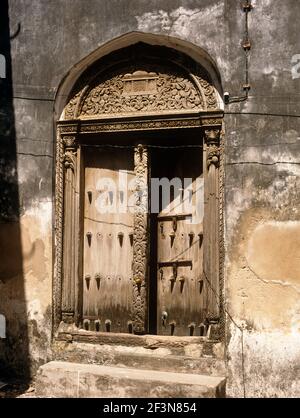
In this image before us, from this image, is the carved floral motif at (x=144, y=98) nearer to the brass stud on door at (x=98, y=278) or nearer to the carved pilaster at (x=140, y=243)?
the carved pilaster at (x=140, y=243)

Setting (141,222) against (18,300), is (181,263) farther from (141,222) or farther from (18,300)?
(18,300)

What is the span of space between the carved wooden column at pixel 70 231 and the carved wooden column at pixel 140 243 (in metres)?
0.62

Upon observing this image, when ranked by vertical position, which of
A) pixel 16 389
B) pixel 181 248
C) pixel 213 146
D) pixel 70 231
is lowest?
pixel 16 389

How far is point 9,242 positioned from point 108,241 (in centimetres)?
104

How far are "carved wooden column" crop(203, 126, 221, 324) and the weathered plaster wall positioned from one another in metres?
0.16

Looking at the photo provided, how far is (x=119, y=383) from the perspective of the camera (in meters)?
4.98

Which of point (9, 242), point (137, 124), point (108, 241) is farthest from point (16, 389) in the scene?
point (137, 124)

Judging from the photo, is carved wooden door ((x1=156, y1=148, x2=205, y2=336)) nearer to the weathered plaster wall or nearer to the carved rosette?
the carved rosette

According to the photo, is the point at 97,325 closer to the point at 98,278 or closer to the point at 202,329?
the point at 98,278

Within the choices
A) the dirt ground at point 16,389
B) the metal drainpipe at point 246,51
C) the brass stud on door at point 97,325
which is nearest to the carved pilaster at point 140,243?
the brass stud on door at point 97,325

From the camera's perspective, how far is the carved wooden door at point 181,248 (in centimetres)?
558

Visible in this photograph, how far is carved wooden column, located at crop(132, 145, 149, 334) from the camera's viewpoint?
18.3 ft
